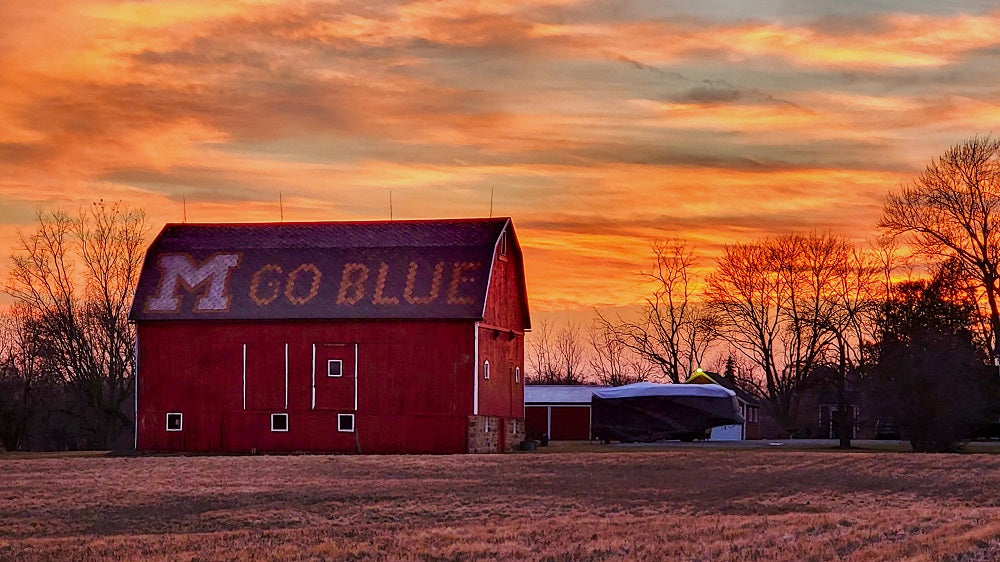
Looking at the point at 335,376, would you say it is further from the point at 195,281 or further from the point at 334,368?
the point at 195,281

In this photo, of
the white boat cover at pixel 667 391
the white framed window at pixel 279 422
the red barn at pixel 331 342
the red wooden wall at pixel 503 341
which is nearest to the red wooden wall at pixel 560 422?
the white boat cover at pixel 667 391

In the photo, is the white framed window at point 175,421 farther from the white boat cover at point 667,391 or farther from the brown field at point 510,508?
the white boat cover at point 667,391

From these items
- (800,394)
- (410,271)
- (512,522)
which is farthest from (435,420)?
(800,394)

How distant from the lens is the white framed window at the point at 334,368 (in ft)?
188

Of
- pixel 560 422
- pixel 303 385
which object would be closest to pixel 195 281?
pixel 303 385

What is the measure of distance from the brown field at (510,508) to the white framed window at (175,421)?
26.3ft

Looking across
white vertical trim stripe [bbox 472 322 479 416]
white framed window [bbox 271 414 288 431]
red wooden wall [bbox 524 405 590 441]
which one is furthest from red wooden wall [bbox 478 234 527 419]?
red wooden wall [bbox 524 405 590 441]

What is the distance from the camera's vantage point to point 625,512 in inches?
1217

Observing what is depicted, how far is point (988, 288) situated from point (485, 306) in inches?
932

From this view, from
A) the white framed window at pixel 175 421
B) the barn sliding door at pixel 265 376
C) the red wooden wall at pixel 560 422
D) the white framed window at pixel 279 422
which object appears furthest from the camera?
the red wooden wall at pixel 560 422

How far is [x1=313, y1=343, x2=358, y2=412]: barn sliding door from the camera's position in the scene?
2243 inches

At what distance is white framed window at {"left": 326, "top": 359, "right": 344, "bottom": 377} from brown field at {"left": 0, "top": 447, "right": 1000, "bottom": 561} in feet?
25.7

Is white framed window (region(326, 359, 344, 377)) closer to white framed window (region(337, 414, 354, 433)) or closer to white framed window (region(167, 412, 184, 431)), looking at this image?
white framed window (region(337, 414, 354, 433))

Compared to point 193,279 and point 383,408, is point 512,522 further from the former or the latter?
point 193,279
